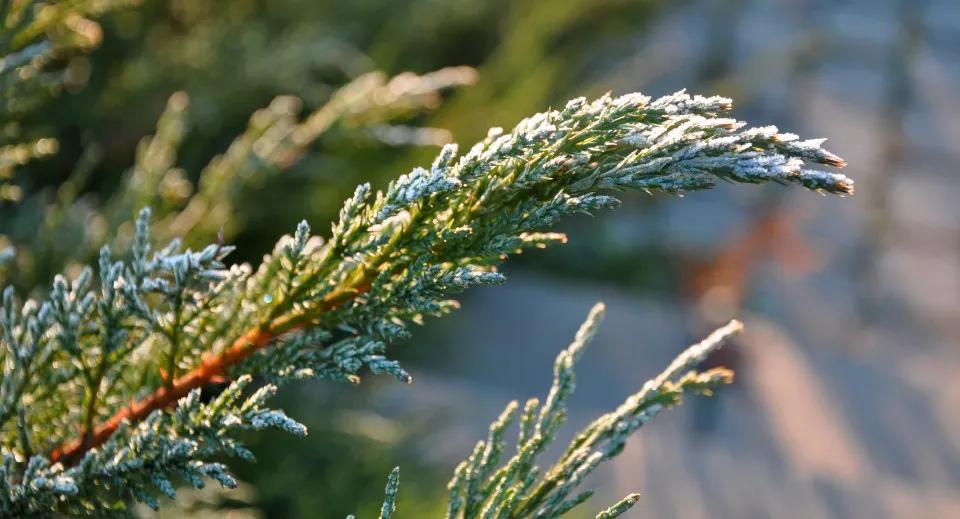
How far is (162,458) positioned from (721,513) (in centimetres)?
269

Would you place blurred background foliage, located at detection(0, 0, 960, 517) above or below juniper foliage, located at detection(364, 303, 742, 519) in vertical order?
above

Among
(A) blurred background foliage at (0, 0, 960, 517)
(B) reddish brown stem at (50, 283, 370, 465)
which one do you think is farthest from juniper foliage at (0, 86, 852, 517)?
(A) blurred background foliage at (0, 0, 960, 517)

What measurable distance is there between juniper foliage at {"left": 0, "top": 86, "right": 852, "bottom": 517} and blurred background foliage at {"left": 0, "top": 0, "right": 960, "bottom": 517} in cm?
16

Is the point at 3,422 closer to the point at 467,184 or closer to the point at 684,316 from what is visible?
the point at 467,184

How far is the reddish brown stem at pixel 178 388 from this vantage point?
0.88m

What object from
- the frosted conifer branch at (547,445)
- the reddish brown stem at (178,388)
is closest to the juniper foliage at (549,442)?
the frosted conifer branch at (547,445)

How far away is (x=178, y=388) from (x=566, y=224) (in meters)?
3.84

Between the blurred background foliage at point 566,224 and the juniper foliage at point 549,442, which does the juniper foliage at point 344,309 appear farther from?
the blurred background foliage at point 566,224

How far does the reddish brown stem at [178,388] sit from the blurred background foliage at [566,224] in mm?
188

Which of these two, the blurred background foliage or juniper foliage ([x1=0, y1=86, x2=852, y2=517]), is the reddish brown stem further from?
the blurred background foliage

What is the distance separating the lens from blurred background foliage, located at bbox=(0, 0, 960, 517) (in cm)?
150

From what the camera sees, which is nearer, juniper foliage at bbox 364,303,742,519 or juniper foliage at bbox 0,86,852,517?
juniper foliage at bbox 0,86,852,517

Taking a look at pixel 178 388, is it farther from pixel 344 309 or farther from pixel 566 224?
pixel 566 224

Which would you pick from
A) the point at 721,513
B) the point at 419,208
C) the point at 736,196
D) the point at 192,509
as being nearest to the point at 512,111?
the point at 721,513
